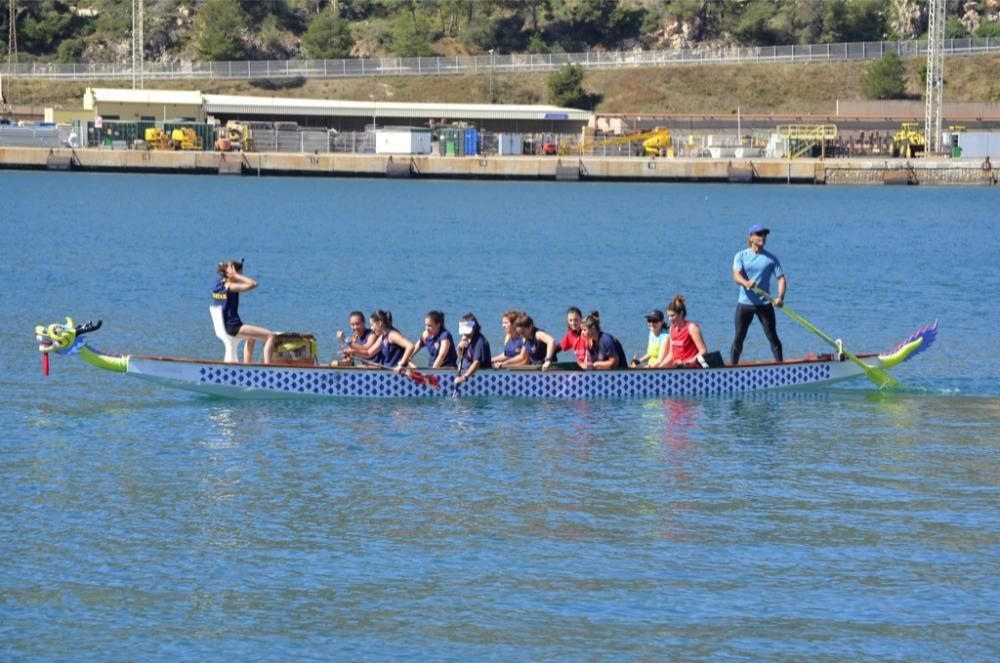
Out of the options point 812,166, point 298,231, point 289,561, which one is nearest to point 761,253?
point 289,561

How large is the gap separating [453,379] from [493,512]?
19.3 ft

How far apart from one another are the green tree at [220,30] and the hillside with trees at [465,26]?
0.17 metres

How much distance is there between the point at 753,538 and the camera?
17375 mm

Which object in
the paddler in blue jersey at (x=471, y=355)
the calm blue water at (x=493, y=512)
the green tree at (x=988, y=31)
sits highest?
the green tree at (x=988, y=31)

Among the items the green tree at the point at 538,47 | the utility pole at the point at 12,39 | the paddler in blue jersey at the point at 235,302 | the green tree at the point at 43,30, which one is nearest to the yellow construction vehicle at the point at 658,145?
the green tree at the point at 538,47

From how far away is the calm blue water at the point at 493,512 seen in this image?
14.5 m

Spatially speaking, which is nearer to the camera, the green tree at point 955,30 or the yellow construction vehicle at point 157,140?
the yellow construction vehicle at point 157,140

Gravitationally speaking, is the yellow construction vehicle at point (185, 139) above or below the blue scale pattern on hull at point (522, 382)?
above

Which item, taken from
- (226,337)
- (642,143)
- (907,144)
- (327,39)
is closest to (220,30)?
(327,39)

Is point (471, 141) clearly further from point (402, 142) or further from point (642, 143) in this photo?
point (642, 143)

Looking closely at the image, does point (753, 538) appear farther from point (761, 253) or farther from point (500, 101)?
point (500, 101)

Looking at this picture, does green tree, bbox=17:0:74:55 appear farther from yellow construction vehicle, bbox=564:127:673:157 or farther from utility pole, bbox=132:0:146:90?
yellow construction vehicle, bbox=564:127:673:157

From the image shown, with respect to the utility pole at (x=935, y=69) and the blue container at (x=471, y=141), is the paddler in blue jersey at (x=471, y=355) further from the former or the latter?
the blue container at (x=471, y=141)

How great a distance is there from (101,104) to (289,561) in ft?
300
